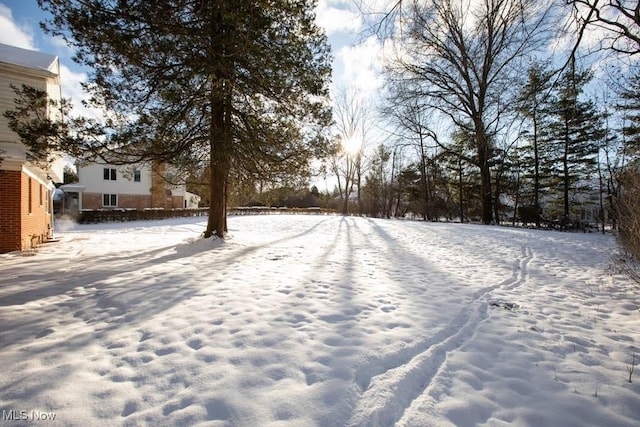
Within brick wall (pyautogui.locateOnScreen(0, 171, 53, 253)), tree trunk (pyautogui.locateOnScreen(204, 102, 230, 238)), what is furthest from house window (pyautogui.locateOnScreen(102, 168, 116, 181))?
tree trunk (pyautogui.locateOnScreen(204, 102, 230, 238))

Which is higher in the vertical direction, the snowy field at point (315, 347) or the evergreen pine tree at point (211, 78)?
the evergreen pine tree at point (211, 78)

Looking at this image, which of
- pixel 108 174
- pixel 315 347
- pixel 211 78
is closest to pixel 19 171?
pixel 211 78

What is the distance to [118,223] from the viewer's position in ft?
67.4

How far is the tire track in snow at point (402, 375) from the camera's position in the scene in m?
1.98

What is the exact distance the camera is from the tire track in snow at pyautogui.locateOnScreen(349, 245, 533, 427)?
1983mm

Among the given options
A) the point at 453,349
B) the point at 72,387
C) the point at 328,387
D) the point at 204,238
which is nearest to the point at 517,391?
the point at 453,349

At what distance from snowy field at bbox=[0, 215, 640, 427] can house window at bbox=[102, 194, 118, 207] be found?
26061 mm

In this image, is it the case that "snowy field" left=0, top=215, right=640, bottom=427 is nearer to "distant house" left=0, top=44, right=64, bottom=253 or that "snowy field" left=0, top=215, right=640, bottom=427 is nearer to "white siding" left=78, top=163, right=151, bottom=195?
"distant house" left=0, top=44, right=64, bottom=253

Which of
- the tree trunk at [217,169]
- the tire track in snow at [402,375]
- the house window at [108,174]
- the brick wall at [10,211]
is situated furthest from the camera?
the house window at [108,174]

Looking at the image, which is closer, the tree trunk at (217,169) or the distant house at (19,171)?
the tree trunk at (217,169)

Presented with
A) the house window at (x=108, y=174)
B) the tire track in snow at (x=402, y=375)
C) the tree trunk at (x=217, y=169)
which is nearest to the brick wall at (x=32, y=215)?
the tree trunk at (x=217, y=169)

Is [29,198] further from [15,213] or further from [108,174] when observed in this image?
[108,174]

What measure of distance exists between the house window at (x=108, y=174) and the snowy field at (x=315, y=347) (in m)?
25.9

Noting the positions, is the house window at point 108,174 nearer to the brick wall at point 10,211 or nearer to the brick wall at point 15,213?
the brick wall at point 15,213
